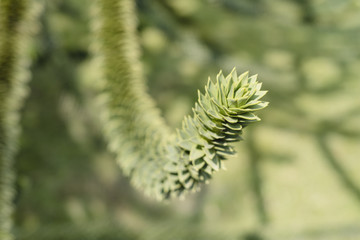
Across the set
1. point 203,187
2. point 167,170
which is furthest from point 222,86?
point 203,187

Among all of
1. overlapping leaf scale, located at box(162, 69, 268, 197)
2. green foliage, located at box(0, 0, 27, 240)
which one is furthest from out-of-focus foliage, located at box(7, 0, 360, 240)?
overlapping leaf scale, located at box(162, 69, 268, 197)

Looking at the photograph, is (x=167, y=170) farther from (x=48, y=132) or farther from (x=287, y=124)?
(x=287, y=124)

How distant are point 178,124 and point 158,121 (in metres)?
0.89

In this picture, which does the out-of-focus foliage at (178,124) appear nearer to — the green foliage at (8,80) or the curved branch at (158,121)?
the green foliage at (8,80)

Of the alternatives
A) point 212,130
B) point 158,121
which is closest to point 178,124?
point 158,121

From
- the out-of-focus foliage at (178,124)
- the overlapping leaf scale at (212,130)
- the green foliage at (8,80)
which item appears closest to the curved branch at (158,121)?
the overlapping leaf scale at (212,130)

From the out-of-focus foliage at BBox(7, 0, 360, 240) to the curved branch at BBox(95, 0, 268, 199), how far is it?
0.66m

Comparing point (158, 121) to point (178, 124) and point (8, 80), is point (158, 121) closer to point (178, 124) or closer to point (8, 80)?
point (8, 80)

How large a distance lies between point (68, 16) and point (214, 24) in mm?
771

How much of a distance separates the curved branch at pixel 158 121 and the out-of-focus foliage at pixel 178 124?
66 centimetres

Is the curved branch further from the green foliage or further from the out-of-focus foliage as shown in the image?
the out-of-focus foliage

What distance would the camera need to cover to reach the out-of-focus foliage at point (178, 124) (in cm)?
145

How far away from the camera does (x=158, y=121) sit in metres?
0.79

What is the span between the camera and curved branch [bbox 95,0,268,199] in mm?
527
